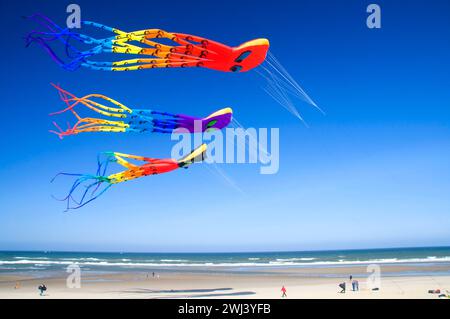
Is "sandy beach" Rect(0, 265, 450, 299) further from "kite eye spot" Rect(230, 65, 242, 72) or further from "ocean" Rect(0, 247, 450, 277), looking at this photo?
"kite eye spot" Rect(230, 65, 242, 72)

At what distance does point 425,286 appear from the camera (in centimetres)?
2041

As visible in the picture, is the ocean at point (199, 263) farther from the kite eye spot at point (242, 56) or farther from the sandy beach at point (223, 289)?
the kite eye spot at point (242, 56)

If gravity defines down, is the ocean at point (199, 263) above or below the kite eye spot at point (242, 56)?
below

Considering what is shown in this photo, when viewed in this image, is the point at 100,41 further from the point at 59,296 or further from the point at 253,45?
the point at 59,296

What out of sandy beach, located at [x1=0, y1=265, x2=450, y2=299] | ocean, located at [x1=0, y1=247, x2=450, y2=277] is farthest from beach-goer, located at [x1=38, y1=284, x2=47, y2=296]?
ocean, located at [x1=0, y1=247, x2=450, y2=277]

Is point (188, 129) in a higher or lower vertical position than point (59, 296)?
higher

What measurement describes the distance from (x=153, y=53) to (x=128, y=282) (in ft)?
56.1

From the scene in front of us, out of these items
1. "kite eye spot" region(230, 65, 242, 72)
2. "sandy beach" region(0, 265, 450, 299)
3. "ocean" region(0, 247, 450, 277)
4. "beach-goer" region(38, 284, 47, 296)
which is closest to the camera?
"kite eye spot" region(230, 65, 242, 72)

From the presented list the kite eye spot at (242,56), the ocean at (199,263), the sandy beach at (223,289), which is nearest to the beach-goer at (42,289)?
the sandy beach at (223,289)

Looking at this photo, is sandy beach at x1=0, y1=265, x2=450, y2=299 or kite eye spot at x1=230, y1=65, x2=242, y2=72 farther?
sandy beach at x1=0, y1=265, x2=450, y2=299
